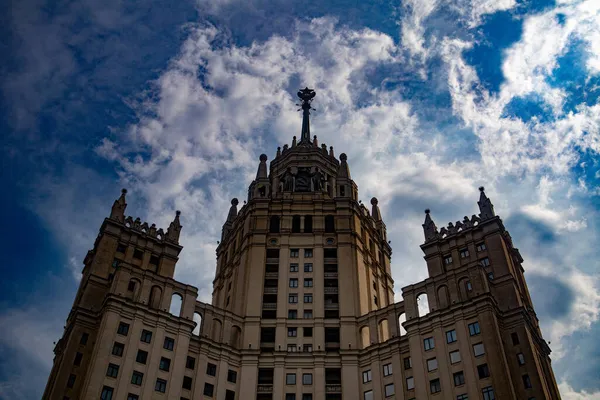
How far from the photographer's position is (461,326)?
80.3m

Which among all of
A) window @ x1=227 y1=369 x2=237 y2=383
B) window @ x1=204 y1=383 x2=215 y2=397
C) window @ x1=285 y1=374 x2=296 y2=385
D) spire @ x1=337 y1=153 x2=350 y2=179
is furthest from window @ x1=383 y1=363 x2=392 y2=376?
spire @ x1=337 y1=153 x2=350 y2=179

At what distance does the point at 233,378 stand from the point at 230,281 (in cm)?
2427

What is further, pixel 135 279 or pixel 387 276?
pixel 387 276

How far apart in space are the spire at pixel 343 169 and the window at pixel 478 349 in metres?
50.9

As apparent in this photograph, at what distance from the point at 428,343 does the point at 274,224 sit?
129 ft

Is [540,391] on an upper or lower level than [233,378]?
lower

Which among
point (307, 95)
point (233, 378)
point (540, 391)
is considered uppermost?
point (307, 95)

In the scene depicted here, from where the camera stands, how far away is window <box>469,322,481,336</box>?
259 feet

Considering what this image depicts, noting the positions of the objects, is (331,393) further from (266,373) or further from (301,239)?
(301,239)

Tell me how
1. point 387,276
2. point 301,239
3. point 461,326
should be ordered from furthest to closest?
point 387,276
point 301,239
point 461,326

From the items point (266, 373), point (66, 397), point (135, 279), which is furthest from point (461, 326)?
point (66, 397)

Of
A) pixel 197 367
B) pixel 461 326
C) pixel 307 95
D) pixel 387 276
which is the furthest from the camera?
pixel 307 95

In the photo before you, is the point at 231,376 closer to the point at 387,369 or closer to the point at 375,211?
the point at 387,369

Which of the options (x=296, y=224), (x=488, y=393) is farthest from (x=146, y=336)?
(x=488, y=393)
